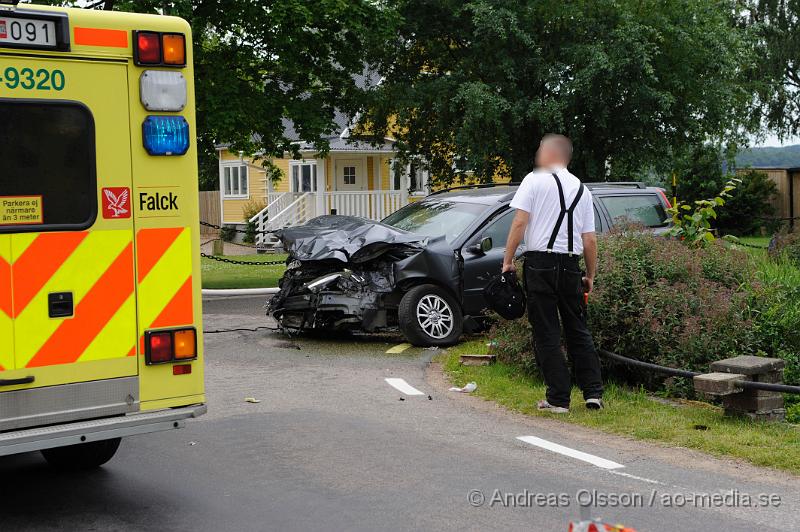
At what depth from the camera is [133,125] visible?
5.49 metres

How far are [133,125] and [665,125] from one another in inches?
769

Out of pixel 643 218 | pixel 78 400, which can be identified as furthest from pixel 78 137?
pixel 643 218

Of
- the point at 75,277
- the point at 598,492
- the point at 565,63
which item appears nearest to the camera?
the point at 75,277

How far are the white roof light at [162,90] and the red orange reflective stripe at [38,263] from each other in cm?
84

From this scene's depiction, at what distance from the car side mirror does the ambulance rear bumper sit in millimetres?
5666

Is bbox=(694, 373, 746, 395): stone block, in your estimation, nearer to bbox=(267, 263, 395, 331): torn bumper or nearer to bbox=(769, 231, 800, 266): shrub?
bbox=(267, 263, 395, 331): torn bumper

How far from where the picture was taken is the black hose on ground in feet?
22.6

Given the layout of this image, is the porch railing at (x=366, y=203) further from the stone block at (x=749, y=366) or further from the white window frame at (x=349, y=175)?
the stone block at (x=749, y=366)

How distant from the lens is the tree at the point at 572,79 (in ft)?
70.8

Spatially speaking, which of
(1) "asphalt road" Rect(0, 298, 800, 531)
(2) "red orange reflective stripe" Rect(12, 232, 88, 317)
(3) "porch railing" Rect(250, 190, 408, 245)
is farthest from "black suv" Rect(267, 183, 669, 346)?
(3) "porch railing" Rect(250, 190, 408, 245)

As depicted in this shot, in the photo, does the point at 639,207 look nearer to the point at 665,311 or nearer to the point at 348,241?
the point at 348,241

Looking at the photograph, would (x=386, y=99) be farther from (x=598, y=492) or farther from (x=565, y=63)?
(x=598, y=492)

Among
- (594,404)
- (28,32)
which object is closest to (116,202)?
(28,32)

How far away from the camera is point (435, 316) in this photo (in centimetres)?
1130
